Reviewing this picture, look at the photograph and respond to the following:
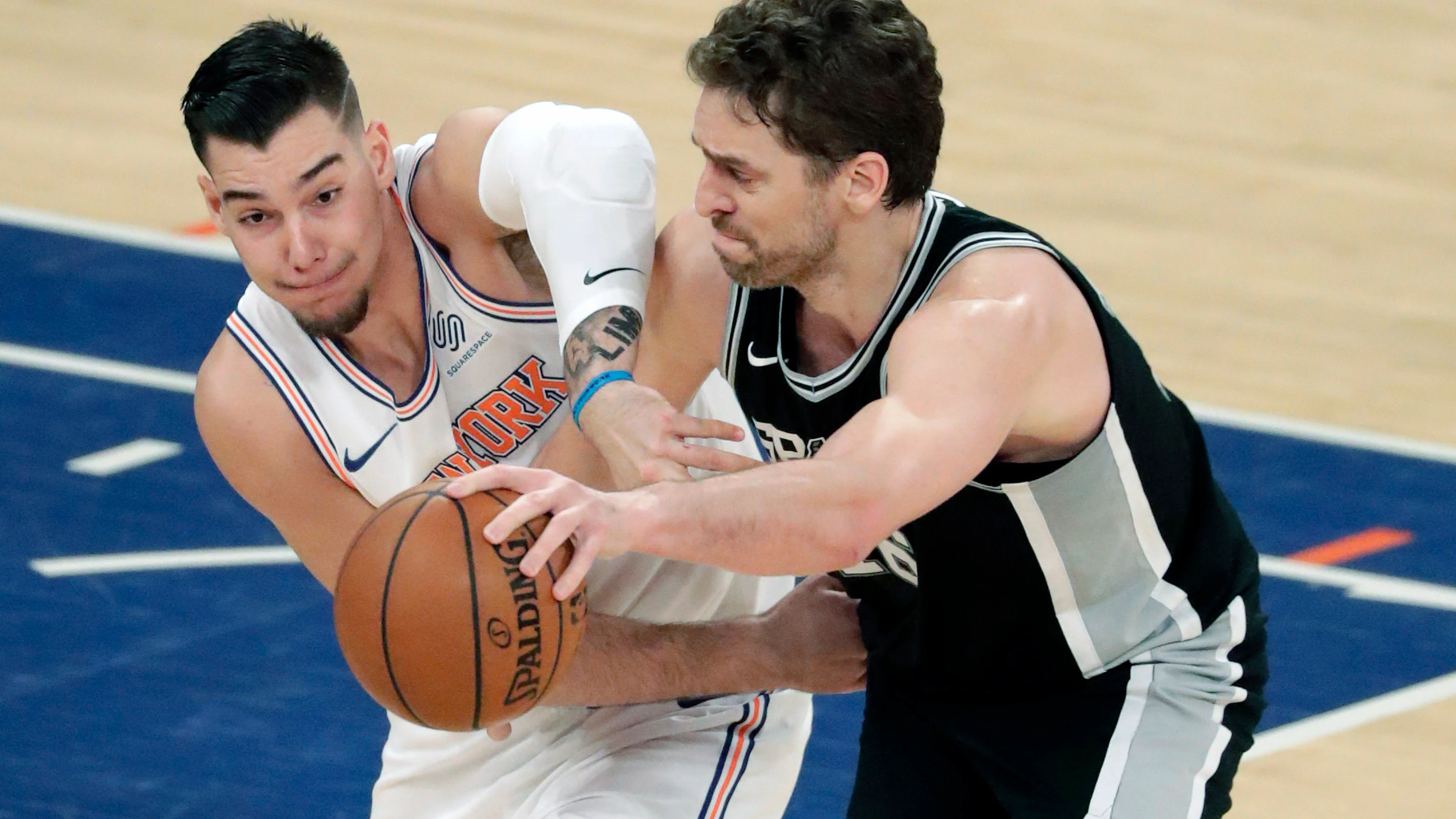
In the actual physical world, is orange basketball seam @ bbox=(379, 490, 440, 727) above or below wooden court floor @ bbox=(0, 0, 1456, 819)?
above

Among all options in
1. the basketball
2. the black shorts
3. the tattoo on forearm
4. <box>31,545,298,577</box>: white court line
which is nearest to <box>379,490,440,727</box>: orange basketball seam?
the basketball

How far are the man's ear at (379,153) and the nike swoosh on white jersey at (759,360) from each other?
99 centimetres

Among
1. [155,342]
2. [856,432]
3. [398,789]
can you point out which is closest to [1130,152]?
[155,342]

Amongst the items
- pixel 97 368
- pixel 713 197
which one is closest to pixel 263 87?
pixel 713 197

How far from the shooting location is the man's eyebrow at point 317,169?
4480mm

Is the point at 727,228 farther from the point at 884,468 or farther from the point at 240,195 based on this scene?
the point at 240,195

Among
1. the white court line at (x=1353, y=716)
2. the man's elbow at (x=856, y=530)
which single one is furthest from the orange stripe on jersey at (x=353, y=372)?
the white court line at (x=1353, y=716)

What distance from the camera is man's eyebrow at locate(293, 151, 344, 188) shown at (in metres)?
4.48

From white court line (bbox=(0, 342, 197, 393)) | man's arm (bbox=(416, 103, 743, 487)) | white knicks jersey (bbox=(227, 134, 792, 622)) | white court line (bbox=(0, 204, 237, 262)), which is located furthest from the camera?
white court line (bbox=(0, 204, 237, 262))

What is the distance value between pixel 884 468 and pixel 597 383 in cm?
93

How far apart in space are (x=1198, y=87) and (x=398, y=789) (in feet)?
25.4

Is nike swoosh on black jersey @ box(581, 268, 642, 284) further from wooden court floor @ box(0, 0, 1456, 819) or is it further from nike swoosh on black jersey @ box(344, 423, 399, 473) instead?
wooden court floor @ box(0, 0, 1456, 819)

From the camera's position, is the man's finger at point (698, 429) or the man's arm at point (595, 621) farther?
the man's arm at point (595, 621)

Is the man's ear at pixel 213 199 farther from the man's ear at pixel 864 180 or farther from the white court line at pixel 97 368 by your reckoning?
the white court line at pixel 97 368
